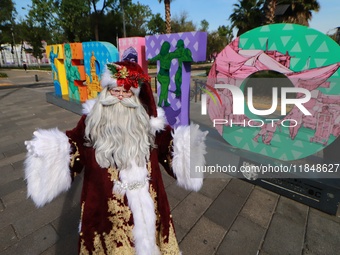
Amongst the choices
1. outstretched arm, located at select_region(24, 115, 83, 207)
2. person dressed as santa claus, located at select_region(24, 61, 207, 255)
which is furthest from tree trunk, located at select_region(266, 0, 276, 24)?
outstretched arm, located at select_region(24, 115, 83, 207)

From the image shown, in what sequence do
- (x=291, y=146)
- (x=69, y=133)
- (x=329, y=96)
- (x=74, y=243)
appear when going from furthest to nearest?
(x=291, y=146) → (x=329, y=96) → (x=74, y=243) → (x=69, y=133)

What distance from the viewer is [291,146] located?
3.30 meters

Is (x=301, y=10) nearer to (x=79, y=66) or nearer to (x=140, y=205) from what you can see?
(x=79, y=66)

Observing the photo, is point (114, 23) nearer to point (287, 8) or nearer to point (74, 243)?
point (287, 8)

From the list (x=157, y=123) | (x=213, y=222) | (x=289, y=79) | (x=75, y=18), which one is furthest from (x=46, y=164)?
(x=75, y=18)

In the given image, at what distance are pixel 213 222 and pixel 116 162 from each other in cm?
187

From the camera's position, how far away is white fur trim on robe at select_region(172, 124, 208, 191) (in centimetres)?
169

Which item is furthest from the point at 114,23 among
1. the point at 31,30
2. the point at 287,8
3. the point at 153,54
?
the point at 153,54

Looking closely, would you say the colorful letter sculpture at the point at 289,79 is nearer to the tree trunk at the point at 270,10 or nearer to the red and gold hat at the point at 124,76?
the red and gold hat at the point at 124,76

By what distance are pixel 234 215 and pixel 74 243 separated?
6.68ft

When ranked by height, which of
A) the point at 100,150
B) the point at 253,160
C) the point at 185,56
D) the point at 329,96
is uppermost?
the point at 185,56

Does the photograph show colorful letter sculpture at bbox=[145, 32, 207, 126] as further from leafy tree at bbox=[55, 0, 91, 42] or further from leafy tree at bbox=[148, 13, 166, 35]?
leafy tree at bbox=[148, 13, 166, 35]

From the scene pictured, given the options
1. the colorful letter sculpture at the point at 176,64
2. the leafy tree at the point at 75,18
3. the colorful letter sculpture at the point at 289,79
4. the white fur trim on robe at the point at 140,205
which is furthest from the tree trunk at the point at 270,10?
the leafy tree at the point at 75,18

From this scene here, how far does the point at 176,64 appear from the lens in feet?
16.1
